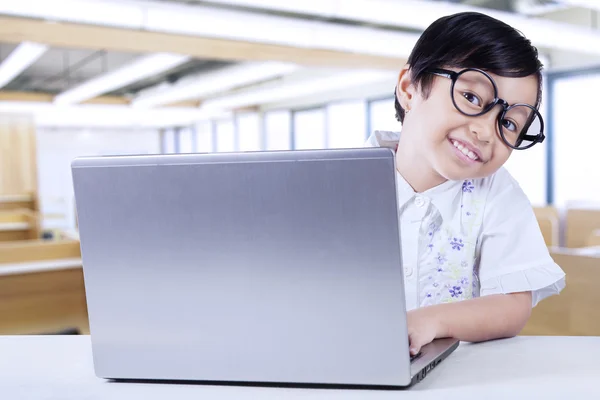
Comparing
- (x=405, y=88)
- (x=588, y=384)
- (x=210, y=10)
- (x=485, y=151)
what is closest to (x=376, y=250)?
(x=588, y=384)

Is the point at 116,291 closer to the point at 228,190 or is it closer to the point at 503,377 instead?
the point at 228,190

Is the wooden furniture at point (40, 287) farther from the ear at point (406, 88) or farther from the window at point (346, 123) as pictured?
the window at point (346, 123)

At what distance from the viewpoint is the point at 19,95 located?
371 inches

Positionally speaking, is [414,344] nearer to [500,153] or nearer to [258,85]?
[500,153]

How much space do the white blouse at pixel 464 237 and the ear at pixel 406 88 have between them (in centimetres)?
10

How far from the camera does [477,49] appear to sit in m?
0.97

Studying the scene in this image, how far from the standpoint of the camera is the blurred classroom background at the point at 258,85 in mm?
2924

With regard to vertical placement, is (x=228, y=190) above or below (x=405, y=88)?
below

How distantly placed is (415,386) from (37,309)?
8.67 feet

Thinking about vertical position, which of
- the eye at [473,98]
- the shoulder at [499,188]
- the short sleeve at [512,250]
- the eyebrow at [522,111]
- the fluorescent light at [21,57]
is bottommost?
the short sleeve at [512,250]

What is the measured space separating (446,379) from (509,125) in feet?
1.43

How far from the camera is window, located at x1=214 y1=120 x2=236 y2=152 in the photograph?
1248 cm

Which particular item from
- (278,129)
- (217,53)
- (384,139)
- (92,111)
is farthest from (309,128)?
(384,139)

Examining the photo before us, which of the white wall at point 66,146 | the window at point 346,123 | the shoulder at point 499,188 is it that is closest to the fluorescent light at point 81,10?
the shoulder at point 499,188
